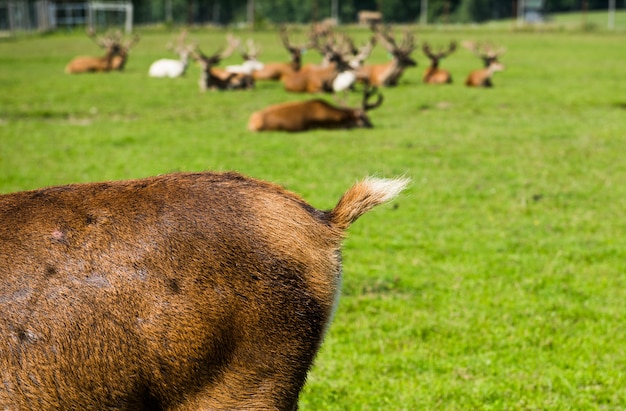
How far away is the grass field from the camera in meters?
4.74

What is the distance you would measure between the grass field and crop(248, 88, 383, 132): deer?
0.42 meters

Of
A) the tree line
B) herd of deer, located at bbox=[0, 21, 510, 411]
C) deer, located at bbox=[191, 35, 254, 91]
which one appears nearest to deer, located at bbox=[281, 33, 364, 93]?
deer, located at bbox=[191, 35, 254, 91]

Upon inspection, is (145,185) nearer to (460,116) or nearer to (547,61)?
(460,116)

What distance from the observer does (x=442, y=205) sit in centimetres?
849

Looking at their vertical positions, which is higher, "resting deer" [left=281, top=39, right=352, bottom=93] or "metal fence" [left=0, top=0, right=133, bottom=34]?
"metal fence" [left=0, top=0, right=133, bottom=34]

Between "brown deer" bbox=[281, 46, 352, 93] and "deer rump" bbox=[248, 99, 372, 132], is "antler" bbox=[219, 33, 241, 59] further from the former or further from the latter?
"deer rump" bbox=[248, 99, 372, 132]

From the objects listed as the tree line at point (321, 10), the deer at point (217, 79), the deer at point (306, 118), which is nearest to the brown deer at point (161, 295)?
the deer at point (306, 118)

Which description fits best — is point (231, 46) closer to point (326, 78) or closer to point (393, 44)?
point (393, 44)

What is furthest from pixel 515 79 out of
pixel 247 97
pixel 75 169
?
pixel 75 169

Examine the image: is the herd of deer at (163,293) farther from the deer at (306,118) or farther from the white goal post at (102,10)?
the white goal post at (102,10)

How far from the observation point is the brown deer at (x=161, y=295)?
2291 mm

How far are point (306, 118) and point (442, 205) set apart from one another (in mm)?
5966

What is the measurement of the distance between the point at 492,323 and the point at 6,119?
38.0 ft

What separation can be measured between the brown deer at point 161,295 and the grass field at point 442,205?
802 millimetres
